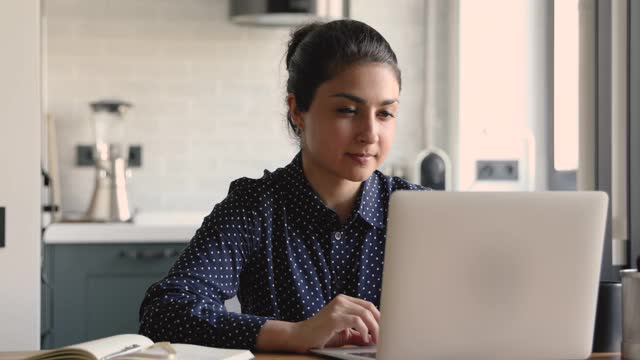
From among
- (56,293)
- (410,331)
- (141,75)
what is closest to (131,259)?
(56,293)

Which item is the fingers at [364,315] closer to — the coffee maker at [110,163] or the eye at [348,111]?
the eye at [348,111]

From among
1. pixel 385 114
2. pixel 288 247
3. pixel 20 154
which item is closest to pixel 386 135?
pixel 385 114

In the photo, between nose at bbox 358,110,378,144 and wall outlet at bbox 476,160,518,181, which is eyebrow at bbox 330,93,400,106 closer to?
nose at bbox 358,110,378,144

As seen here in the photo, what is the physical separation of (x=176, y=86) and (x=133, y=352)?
2.73 meters

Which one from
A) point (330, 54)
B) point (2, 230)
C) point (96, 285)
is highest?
point (330, 54)

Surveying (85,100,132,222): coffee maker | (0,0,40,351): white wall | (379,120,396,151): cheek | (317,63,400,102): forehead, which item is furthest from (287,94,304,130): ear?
(85,100,132,222): coffee maker

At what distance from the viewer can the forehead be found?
1883 millimetres

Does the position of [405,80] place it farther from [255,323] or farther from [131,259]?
[255,323]

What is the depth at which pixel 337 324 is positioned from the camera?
60.9 inches

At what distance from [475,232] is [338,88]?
0.63 metres

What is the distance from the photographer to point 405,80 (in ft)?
13.9

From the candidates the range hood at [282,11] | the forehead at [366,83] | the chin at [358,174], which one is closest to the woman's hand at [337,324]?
the chin at [358,174]

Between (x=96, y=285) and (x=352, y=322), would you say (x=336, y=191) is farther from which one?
(x=96, y=285)

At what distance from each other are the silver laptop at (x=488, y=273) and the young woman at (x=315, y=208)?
0.52 m
